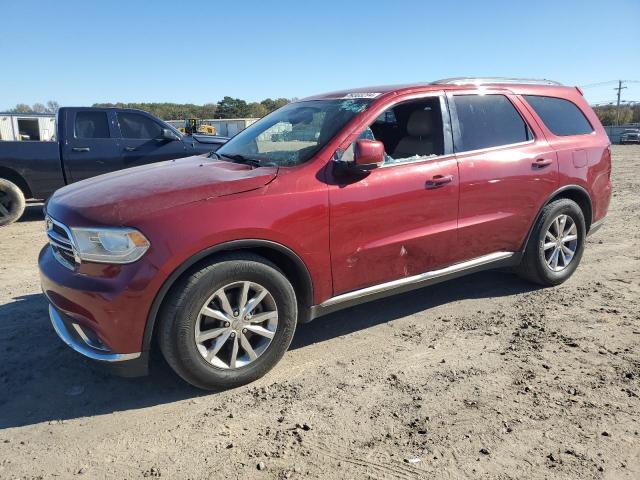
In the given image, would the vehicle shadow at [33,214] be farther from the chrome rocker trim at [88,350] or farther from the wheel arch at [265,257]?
the wheel arch at [265,257]

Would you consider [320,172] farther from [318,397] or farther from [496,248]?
[496,248]

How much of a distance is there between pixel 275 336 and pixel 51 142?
6935 mm

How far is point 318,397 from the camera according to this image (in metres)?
3.13

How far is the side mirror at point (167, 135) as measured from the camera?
890cm

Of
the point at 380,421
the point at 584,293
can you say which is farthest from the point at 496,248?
the point at 380,421

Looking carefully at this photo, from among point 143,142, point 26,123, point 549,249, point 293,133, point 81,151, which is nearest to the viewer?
point 293,133

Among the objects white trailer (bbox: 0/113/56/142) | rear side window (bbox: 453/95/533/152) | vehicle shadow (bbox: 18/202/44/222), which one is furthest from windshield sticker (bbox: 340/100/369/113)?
white trailer (bbox: 0/113/56/142)

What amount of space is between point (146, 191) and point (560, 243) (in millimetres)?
3844

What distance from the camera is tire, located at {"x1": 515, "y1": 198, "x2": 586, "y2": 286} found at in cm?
465

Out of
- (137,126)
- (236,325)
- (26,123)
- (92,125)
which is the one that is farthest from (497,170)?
(26,123)

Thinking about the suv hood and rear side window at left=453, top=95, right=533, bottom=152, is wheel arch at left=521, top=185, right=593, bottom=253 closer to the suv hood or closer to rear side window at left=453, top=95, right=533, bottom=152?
rear side window at left=453, top=95, right=533, bottom=152

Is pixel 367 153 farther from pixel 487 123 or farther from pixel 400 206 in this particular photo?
pixel 487 123

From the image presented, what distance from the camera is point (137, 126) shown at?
8.95 metres

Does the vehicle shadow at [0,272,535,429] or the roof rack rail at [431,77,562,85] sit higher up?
the roof rack rail at [431,77,562,85]
